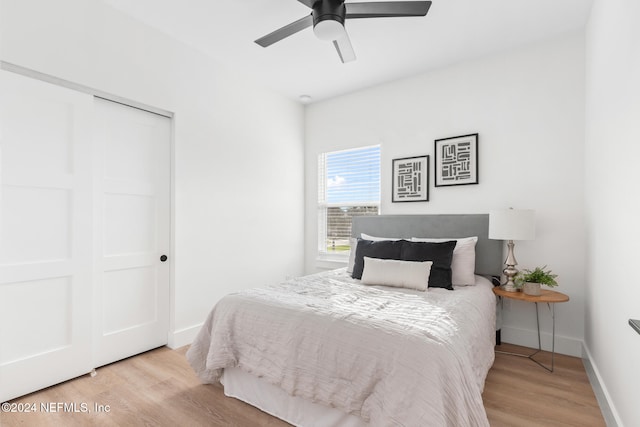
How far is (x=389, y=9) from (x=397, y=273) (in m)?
1.89

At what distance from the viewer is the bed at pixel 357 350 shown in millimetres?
1438

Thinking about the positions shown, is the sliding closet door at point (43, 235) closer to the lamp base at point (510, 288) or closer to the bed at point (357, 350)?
the bed at point (357, 350)

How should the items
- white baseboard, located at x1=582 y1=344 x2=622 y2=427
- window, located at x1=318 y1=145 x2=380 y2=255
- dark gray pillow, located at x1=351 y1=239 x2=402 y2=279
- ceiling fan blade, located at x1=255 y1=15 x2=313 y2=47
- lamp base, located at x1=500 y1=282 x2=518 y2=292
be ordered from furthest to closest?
A: window, located at x1=318 y1=145 x2=380 y2=255 < dark gray pillow, located at x1=351 y1=239 x2=402 y2=279 < lamp base, located at x1=500 y1=282 x2=518 y2=292 < ceiling fan blade, located at x1=255 y1=15 x2=313 y2=47 < white baseboard, located at x1=582 y1=344 x2=622 y2=427

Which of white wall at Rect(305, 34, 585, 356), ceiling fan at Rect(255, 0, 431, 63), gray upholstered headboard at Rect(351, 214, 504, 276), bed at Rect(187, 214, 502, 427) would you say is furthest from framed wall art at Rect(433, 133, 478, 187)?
ceiling fan at Rect(255, 0, 431, 63)

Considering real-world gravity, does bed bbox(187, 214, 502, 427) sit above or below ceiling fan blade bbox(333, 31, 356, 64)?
below

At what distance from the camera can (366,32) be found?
284 centimetres

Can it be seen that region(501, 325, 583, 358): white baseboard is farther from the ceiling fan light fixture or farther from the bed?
the ceiling fan light fixture

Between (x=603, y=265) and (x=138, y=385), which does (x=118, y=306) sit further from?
(x=603, y=265)

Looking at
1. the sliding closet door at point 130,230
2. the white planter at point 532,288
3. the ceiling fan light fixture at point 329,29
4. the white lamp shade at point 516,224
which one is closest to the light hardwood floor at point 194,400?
the sliding closet door at point 130,230

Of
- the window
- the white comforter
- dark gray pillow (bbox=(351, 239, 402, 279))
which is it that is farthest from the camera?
the window

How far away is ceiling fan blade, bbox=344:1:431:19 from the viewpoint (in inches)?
79.1

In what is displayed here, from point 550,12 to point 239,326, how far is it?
10.9 feet

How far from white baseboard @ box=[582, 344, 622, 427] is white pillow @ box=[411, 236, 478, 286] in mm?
963

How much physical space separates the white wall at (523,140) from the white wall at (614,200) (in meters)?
0.25
